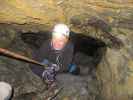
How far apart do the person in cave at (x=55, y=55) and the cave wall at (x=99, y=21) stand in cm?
29

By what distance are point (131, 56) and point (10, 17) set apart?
253 cm

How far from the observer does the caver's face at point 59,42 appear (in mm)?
4801

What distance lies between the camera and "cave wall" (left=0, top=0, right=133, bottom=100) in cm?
448

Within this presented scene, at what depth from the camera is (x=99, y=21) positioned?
464cm

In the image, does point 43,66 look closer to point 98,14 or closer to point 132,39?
point 98,14

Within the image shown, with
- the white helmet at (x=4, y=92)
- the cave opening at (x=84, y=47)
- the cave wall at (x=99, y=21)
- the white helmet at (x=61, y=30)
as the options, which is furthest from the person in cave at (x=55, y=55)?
the white helmet at (x=4, y=92)

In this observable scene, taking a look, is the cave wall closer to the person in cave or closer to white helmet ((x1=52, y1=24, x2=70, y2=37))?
white helmet ((x1=52, y1=24, x2=70, y2=37))

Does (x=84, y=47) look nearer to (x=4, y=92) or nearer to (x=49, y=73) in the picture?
(x=49, y=73)

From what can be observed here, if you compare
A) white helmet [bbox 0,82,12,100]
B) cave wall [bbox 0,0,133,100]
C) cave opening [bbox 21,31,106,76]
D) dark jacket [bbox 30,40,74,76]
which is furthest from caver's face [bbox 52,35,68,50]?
white helmet [bbox 0,82,12,100]

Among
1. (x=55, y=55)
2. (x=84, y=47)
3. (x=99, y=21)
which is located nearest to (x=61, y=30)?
(x=55, y=55)

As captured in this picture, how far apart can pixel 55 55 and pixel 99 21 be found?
115 centimetres

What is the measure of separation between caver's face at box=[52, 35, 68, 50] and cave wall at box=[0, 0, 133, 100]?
351mm

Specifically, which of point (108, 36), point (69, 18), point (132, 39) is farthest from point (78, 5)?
point (132, 39)

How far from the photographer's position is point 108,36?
4.79 m
